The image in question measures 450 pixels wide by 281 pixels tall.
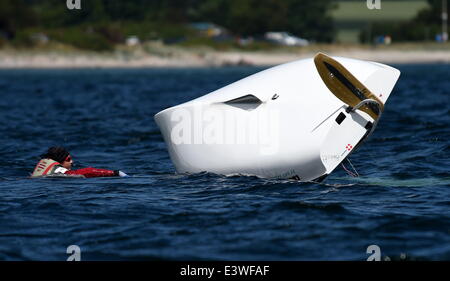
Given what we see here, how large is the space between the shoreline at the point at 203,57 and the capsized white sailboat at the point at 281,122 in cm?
10387

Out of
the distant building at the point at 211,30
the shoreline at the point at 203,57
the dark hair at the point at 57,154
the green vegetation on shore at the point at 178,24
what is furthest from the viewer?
the distant building at the point at 211,30

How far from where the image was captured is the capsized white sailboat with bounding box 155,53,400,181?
13766 mm

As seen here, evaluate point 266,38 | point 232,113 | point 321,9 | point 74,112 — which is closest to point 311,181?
point 232,113

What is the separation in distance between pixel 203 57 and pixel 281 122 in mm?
112730

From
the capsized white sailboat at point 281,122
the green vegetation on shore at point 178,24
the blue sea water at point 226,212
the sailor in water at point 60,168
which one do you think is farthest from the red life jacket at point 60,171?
the green vegetation on shore at point 178,24

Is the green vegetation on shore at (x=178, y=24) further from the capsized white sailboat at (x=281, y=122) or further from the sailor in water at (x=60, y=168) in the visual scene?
the capsized white sailboat at (x=281, y=122)

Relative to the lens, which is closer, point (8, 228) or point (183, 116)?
point (8, 228)

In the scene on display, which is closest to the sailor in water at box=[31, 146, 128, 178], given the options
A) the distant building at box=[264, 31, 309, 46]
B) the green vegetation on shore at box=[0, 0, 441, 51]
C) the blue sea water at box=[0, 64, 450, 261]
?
the blue sea water at box=[0, 64, 450, 261]

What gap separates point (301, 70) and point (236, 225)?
4.08 m

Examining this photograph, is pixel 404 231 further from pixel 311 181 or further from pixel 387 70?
pixel 387 70

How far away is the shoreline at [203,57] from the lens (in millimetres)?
116713

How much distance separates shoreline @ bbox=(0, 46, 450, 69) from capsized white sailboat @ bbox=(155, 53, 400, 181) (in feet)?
341

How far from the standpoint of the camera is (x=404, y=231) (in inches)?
427
